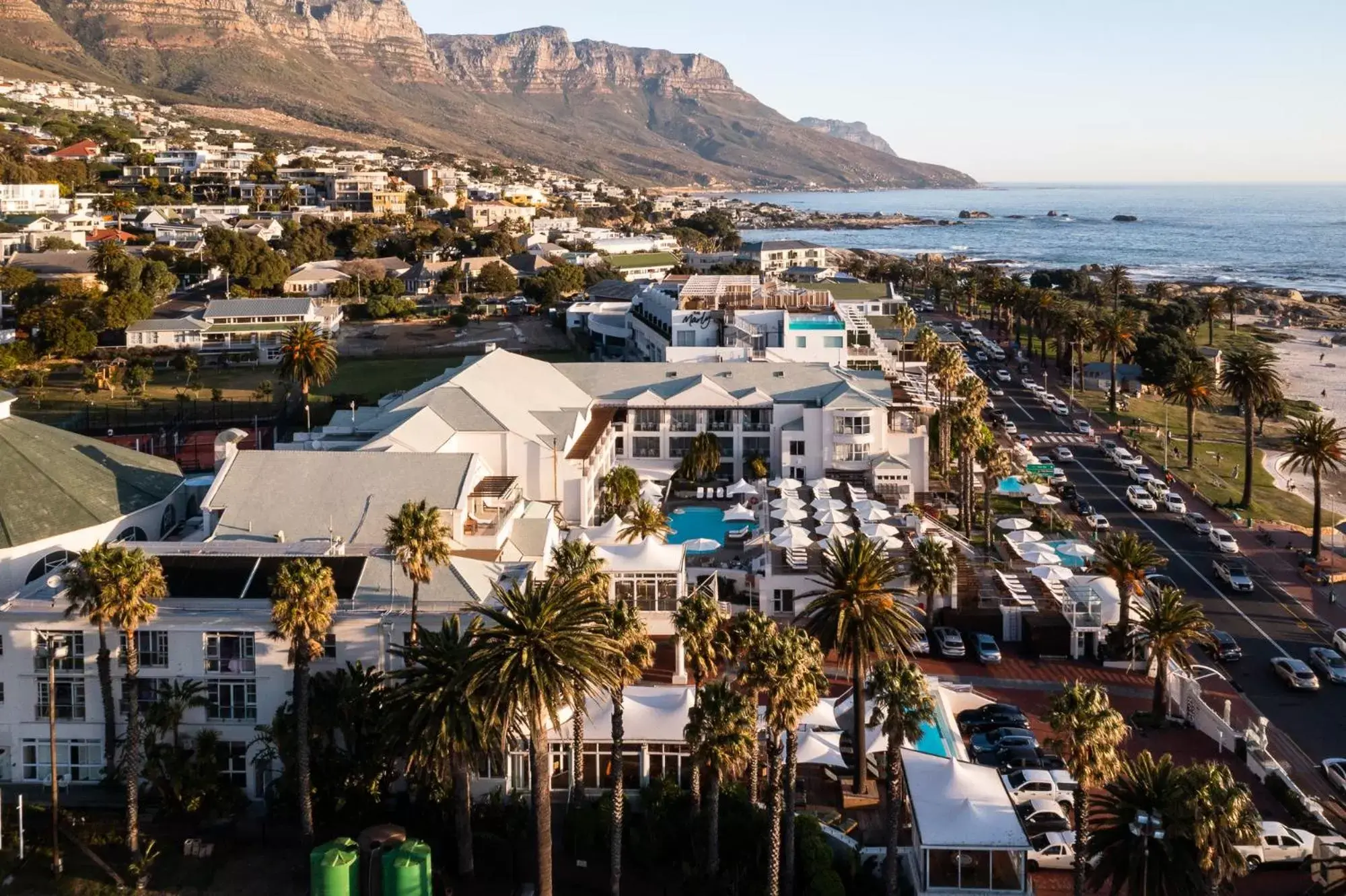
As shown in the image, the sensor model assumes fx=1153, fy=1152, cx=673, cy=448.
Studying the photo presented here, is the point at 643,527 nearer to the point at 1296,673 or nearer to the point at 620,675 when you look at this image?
the point at 620,675

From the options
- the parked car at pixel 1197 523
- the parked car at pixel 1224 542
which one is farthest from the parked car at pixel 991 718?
the parked car at pixel 1197 523

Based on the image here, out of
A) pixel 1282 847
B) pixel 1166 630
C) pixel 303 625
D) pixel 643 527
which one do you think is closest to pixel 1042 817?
pixel 1282 847

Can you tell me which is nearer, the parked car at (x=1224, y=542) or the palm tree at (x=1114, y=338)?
the parked car at (x=1224, y=542)

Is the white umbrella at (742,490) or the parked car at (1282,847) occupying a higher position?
the white umbrella at (742,490)

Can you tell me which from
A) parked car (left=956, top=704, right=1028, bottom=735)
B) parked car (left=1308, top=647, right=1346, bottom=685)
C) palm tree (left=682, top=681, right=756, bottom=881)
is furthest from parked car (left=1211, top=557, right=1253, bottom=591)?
palm tree (left=682, top=681, right=756, bottom=881)

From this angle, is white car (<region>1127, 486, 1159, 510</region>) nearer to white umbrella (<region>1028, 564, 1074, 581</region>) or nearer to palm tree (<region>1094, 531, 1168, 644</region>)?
white umbrella (<region>1028, 564, 1074, 581</region>)

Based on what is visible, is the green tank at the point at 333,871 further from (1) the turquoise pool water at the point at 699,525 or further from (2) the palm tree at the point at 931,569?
(1) the turquoise pool water at the point at 699,525
